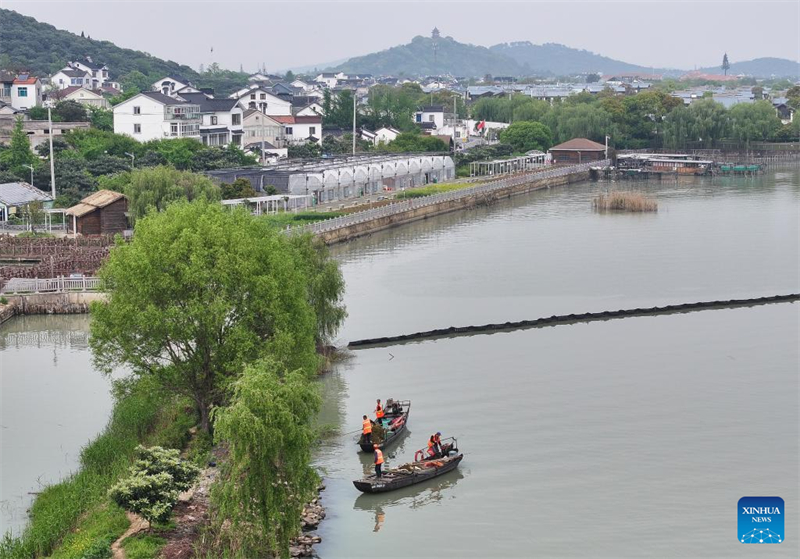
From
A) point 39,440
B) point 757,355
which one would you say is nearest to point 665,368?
point 757,355

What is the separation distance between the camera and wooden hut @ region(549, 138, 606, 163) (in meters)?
57.1

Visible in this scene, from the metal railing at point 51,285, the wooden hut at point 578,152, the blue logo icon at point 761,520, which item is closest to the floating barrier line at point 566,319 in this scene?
the metal railing at point 51,285

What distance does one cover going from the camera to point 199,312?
1438 centimetres

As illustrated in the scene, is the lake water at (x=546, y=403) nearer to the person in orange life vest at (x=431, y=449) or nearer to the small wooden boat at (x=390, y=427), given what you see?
the small wooden boat at (x=390, y=427)

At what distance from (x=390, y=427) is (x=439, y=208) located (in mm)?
25192

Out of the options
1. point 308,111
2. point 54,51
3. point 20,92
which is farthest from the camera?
point 54,51

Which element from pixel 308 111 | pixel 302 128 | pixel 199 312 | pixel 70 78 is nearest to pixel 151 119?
pixel 302 128

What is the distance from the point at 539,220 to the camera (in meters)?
38.7

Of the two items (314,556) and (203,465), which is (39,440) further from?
(314,556)

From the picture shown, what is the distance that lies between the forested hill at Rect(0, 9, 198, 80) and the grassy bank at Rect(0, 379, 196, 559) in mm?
67185

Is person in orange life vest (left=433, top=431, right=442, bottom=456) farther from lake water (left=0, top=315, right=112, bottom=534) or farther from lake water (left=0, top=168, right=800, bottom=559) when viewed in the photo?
lake water (left=0, top=315, right=112, bottom=534)

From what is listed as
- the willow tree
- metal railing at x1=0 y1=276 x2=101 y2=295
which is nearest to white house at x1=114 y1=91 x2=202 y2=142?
metal railing at x1=0 y1=276 x2=101 y2=295

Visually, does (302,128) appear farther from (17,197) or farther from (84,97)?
(17,197)

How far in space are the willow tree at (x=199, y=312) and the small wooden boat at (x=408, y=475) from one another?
5.36 feet
